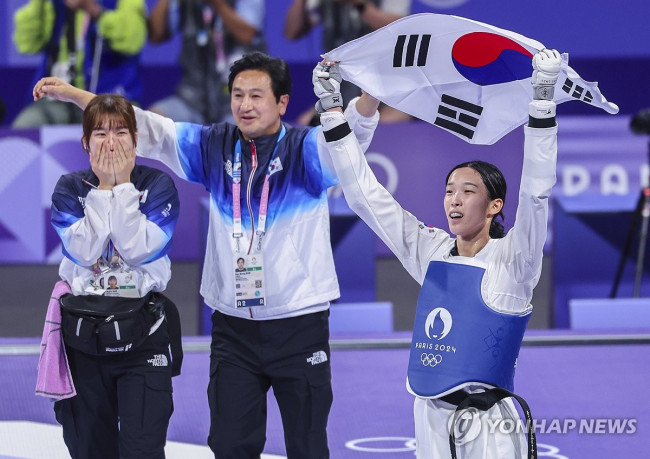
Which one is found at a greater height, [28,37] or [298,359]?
[28,37]

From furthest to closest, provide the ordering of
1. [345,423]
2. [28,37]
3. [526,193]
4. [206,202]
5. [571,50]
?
[571,50] → [28,37] → [206,202] → [345,423] → [526,193]

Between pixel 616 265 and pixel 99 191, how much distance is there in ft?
17.1

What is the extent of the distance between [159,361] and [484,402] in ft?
4.32

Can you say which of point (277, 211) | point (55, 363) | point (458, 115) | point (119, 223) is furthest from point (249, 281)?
point (458, 115)

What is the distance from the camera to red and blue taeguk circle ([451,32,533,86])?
3.91 m

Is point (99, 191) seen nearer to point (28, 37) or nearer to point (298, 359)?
point (298, 359)

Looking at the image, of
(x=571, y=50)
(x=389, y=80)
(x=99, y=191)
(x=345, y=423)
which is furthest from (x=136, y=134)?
(x=571, y=50)

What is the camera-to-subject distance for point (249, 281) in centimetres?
430

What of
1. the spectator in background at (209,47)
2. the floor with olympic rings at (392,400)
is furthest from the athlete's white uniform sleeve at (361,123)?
the spectator in background at (209,47)

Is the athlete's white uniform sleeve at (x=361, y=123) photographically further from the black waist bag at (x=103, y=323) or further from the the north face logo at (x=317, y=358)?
the black waist bag at (x=103, y=323)

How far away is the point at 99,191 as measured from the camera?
421cm

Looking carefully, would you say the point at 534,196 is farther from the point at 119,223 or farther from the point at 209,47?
the point at 209,47

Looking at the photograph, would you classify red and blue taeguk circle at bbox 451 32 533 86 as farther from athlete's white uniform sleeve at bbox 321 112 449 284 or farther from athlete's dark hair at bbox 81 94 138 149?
athlete's dark hair at bbox 81 94 138 149

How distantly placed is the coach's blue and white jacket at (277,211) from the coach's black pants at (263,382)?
0.26 feet
